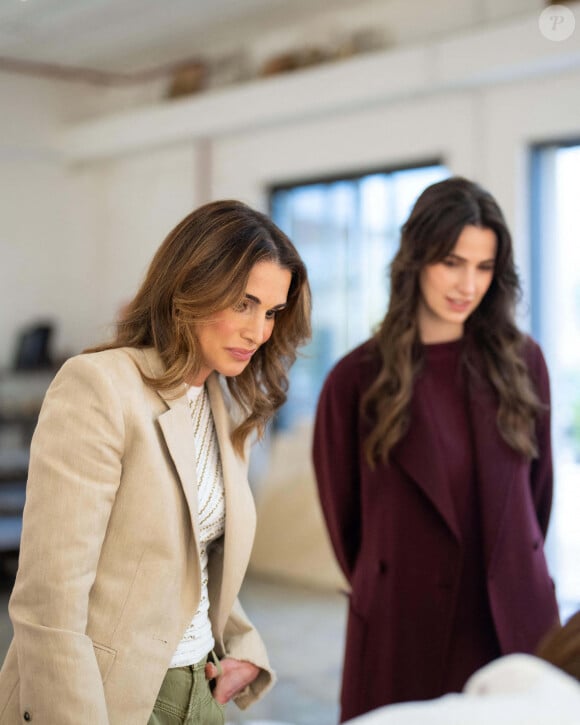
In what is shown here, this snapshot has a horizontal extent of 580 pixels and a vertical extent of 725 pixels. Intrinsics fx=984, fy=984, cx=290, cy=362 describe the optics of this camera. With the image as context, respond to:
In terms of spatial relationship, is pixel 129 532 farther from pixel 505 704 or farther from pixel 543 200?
pixel 543 200

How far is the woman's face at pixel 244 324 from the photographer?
5.25 feet

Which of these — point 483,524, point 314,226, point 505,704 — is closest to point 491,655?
point 483,524

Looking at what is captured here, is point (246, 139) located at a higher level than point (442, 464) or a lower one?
higher

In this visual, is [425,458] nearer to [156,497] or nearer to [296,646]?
[156,497]

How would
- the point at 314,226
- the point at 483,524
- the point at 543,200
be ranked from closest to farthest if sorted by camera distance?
the point at 483,524 → the point at 543,200 → the point at 314,226

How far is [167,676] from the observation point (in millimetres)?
1594

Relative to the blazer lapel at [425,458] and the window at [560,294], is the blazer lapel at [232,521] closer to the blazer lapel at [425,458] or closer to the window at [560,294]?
the blazer lapel at [425,458]

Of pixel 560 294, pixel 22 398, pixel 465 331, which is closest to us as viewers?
pixel 465 331

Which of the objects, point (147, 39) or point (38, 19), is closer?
point (38, 19)

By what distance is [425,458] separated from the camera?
221 cm

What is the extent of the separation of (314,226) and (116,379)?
504 centimetres

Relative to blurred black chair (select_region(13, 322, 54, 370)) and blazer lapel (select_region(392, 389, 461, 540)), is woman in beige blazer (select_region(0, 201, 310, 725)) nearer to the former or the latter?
blazer lapel (select_region(392, 389, 461, 540))

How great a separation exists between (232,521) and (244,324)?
34cm

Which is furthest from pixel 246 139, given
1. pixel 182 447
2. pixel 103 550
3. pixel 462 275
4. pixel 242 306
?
pixel 103 550
